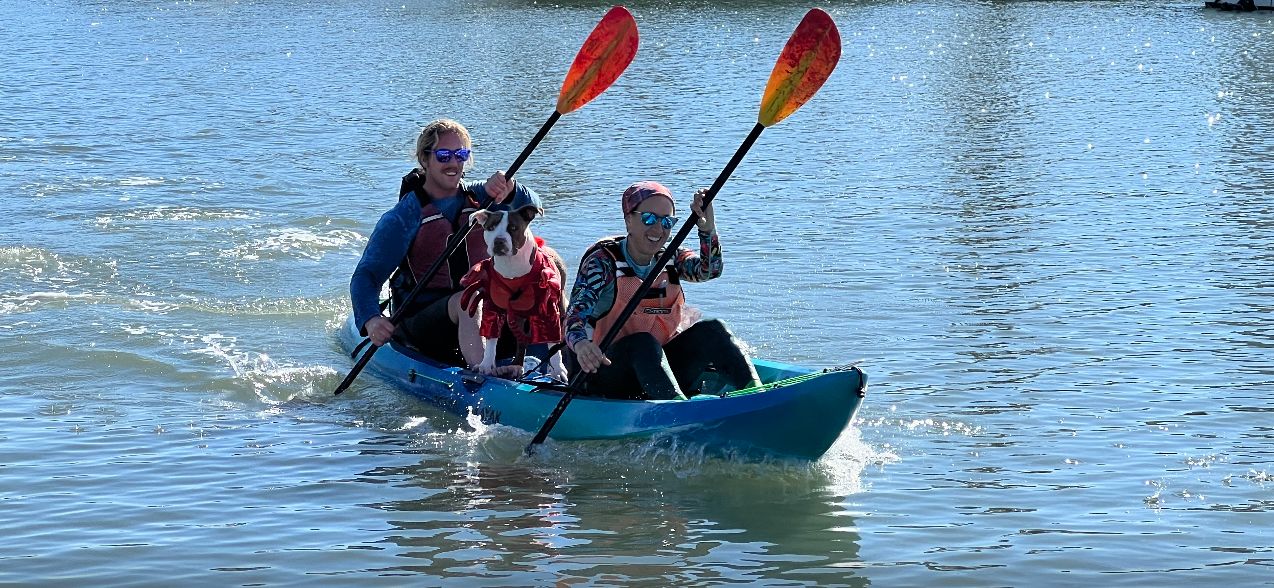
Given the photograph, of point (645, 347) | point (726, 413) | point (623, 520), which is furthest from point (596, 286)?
point (623, 520)

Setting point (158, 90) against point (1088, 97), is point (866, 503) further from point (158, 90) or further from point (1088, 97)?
point (158, 90)

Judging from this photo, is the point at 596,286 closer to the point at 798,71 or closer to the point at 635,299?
the point at 635,299

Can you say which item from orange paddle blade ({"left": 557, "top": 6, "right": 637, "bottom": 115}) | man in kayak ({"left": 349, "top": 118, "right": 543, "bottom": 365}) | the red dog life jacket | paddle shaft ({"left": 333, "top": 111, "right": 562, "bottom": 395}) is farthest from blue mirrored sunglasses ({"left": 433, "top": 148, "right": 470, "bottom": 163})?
orange paddle blade ({"left": 557, "top": 6, "right": 637, "bottom": 115})

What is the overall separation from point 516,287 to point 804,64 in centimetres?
173

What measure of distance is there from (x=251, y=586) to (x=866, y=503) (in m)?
2.60

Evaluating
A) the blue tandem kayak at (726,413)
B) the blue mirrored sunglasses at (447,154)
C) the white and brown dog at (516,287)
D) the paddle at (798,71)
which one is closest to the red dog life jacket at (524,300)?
the white and brown dog at (516,287)

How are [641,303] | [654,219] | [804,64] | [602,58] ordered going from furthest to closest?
[602,58]
[804,64]
[641,303]
[654,219]

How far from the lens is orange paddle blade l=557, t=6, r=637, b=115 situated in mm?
9062

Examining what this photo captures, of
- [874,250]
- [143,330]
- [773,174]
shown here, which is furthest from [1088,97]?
[143,330]

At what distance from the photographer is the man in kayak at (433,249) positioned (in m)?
8.42

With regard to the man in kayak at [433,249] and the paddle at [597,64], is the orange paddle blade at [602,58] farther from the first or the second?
the man in kayak at [433,249]

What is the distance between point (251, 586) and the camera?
6031mm

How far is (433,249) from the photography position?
28.8ft

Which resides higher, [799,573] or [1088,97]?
[1088,97]
